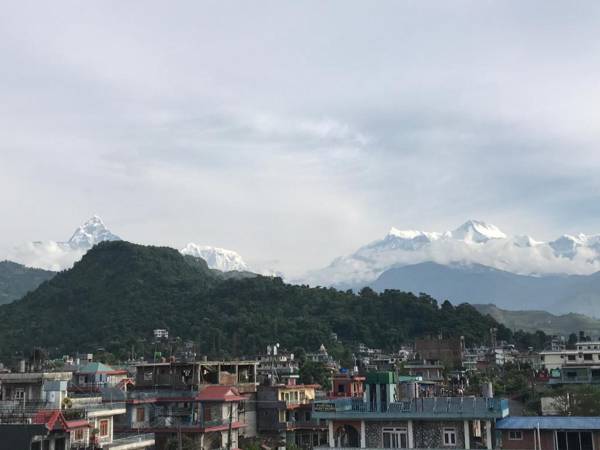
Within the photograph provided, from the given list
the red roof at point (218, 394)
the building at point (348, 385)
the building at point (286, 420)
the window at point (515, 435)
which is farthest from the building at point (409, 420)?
the building at point (348, 385)

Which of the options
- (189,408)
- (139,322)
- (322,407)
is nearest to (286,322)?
(139,322)

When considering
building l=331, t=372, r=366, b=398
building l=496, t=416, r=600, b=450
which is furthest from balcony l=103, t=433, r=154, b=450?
building l=496, t=416, r=600, b=450

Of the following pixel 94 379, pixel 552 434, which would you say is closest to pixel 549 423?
pixel 552 434

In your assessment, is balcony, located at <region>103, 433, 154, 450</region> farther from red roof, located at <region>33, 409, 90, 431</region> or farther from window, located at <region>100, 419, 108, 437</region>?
red roof, located at <region>33, 409, 90, 431</region>

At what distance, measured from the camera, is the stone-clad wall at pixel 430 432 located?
1726 inches

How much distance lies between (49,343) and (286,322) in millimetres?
61970

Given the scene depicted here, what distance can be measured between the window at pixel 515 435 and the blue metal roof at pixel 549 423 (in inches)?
14.9

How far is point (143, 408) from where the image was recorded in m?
62.3

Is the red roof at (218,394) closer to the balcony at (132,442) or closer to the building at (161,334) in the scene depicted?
the balcony at (132,442)

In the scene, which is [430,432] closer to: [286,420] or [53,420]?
[53,420]

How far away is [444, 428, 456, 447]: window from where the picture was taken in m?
43.7

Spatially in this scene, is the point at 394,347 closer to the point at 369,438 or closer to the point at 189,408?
the point at 189,408

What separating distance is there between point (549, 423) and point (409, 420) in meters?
7.99

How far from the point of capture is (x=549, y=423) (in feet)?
138
